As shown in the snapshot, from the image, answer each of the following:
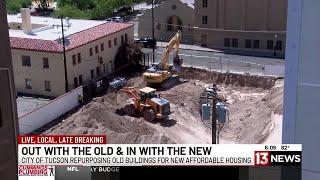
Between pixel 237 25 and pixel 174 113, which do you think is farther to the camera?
pixel 237 25

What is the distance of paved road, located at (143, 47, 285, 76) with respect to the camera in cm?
4500

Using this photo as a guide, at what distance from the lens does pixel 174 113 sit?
119 ft

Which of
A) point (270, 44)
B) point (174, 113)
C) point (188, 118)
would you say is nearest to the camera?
point (188, 118)

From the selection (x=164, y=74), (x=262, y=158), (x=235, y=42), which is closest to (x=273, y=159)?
(x=262, y=158)

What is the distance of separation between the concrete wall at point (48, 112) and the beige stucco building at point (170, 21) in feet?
70.3

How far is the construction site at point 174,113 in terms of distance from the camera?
32094mm

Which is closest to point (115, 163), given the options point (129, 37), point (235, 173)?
point (235, 173)

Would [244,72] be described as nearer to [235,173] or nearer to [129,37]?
[129,37]

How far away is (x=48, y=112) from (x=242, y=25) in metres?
25.3

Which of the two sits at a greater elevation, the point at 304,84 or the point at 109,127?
the point at 304,84

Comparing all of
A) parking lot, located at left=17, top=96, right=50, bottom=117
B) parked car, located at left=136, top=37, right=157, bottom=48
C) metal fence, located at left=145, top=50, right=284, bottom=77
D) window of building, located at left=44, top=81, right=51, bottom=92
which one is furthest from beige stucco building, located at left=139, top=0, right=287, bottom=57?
parking lot, located at left=17, top=96, right=50, bottom=117

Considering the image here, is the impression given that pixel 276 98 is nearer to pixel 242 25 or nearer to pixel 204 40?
pixel 242 25

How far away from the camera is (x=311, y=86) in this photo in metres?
5.83

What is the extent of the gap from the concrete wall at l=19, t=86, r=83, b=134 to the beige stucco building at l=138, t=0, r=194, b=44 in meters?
21.4
